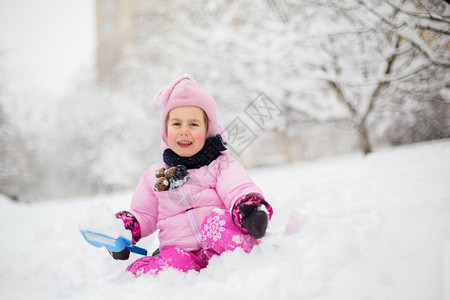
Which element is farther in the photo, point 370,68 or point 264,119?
point 264,119

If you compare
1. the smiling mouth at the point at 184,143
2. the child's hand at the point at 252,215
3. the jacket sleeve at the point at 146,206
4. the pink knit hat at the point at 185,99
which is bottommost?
the jacket sleeve at the point at 146,206

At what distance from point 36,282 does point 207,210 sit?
1062 mm

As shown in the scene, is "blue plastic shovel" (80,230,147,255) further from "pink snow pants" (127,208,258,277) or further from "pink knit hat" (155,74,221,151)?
"pink knit hat" (155,74,221,151)

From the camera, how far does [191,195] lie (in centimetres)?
154

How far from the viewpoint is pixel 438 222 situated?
107 centimetres

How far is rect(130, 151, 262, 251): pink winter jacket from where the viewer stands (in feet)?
4.77

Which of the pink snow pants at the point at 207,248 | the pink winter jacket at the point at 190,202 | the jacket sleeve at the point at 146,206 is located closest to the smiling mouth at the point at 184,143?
the pink winter jacket at the point at 190,202

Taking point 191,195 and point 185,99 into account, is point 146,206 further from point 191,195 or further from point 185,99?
point 185,99

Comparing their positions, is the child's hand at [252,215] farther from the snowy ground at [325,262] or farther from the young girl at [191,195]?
the snowy ground at [325,262]

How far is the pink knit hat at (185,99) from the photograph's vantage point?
65.6 inches

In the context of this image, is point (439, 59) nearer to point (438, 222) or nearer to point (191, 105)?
point (438, 222)

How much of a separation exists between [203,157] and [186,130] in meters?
0.19

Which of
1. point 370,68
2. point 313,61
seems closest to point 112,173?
point 313,61

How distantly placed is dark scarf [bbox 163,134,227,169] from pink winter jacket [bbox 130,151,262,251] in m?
0.03
